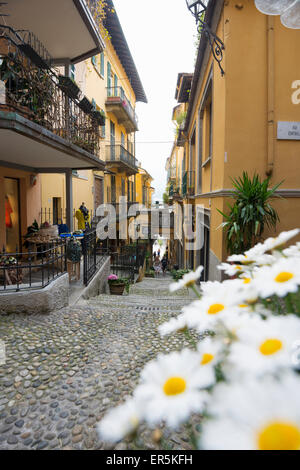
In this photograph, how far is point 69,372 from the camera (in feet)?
9.91

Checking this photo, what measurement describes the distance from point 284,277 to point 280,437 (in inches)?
19.3

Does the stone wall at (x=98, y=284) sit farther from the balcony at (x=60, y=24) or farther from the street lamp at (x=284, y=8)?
the balcony at (x=60, y=24)

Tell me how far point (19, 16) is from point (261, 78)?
5.14 meters

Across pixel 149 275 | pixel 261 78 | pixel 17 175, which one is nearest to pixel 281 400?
pixel 261 78

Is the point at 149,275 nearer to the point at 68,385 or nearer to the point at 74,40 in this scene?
the point at 74,40

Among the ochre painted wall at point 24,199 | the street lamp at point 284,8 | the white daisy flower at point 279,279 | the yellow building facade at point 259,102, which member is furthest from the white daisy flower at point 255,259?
the ochre painted wall at point 24,199

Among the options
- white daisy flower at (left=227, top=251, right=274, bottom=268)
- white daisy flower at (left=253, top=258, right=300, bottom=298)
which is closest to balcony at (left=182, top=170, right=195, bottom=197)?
white daisy flower at (left=227, top=251, right=274, bottom=268)

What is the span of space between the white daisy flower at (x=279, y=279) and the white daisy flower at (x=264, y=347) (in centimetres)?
14

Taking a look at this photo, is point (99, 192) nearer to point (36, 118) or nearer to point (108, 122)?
point (108, 122)

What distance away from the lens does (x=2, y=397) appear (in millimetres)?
2613

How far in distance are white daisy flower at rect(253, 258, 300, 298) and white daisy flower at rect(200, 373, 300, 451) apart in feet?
1.06

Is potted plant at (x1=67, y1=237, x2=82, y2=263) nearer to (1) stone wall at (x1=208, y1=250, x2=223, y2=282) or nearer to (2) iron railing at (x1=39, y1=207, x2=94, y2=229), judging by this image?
(2) iron railing at (x1=39, y1=207, x2=94, y2=229)

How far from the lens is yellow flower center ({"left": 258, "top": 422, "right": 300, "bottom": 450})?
41 cm

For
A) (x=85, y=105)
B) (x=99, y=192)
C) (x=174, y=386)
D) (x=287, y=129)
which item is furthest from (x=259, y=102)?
(x=99, y=192)
